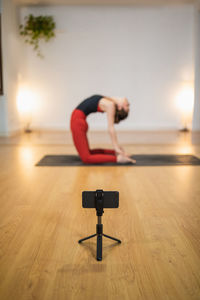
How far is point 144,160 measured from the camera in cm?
359

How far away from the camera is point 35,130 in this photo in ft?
21.2

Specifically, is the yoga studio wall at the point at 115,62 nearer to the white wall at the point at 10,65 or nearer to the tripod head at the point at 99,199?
the white wall at the point at 10,65

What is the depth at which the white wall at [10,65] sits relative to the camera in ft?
17.6

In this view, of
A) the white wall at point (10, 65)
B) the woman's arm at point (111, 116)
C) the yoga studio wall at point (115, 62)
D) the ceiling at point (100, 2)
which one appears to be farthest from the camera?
the yoga studio wall at point (115, 62)

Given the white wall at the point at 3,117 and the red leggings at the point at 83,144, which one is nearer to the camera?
the red leggings at the point at 83,144

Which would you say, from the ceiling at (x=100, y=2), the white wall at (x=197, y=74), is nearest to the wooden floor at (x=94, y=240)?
the white wall at (x=197, y=74)

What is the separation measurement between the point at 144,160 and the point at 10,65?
321 centimetres

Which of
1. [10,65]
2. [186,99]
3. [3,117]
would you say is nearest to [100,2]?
[10,65]

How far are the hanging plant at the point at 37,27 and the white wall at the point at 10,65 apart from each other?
180 millimetres

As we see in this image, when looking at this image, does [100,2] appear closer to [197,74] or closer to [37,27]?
[37,27]

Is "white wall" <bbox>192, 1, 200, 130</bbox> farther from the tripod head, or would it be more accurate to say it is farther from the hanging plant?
the tripod head

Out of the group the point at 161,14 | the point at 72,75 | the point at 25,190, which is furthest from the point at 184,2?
the point at 25,190

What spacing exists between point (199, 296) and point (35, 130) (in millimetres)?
5586

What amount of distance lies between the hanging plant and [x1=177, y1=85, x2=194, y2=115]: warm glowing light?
107 inches
